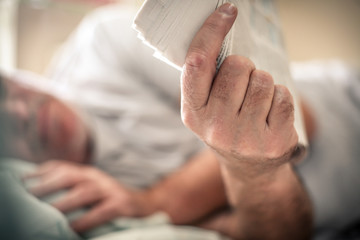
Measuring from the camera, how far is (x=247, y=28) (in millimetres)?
279

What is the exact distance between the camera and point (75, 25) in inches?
49.1

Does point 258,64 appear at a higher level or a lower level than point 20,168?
higher

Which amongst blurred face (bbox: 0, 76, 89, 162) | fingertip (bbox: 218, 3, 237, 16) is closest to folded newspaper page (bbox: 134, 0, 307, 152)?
fingertip (bbox: 218, 3, 237, 16)

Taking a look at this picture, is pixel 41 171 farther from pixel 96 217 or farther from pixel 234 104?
pixel 234 104

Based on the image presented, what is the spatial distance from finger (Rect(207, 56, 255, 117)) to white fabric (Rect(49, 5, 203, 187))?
0.49 meters

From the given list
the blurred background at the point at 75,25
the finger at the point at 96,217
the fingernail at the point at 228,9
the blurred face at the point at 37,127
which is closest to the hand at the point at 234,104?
the fingernail at the point at 228,9

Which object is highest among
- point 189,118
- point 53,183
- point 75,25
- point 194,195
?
point 75,25

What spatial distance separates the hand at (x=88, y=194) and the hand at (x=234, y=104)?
332 millimetres

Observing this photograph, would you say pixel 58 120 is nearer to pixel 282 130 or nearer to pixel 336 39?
pixel 282 130

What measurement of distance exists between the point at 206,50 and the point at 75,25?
1.20 metres

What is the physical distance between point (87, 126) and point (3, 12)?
678 mm

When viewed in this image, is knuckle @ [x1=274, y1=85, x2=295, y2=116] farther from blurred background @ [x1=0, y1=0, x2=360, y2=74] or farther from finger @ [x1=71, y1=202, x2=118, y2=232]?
blurred background @ [x1=0, y1=0, x2=360, y2=74]

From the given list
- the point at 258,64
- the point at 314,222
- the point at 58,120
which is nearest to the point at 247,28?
the point at 258,64

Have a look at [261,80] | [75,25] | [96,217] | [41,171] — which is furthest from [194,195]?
[75,25]
